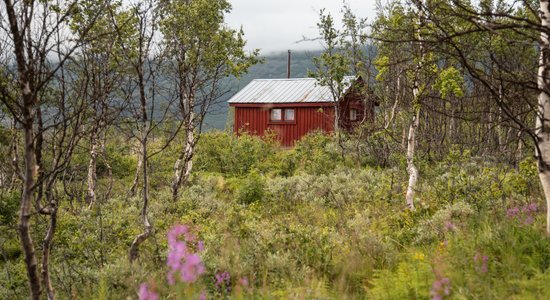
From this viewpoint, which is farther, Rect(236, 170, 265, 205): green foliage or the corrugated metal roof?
the corrugated metal roof

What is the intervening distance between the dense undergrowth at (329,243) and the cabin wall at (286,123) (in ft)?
39.7

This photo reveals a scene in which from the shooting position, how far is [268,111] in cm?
3000

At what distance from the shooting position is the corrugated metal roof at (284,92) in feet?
93.7

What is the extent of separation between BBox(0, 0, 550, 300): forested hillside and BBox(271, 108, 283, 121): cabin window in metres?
8.93

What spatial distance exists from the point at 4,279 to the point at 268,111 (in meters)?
22.6

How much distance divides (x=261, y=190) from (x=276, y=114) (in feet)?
54.1

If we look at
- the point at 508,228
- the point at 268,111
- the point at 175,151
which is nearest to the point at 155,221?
the point at 508,228

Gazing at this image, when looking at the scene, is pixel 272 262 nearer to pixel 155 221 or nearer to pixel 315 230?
pixel 315 230

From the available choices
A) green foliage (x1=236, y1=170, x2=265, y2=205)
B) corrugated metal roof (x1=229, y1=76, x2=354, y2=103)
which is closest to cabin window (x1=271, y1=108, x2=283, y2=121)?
corrugated metal roof (x1=229, y1=76, x2=354, y2=103)

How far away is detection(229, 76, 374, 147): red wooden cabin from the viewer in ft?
91.7

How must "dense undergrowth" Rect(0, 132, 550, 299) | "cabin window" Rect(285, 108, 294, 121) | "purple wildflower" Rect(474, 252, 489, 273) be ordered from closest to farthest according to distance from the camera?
"purple wildflower" Rect(474, 252, 489, 273) < "dense undergrowth" Rect(0, 132, 550, 299) < "cabin window" Rect(285, 108, 294, 121)

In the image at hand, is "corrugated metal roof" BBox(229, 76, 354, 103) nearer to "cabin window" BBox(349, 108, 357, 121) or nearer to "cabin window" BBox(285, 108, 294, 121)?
"cabin window" BBox(285, 108, 294, 121)

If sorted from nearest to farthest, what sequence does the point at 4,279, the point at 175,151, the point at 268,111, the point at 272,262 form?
the point at 272,262 → the point at 4,279 → the point at 175,151 → the point at 268,111

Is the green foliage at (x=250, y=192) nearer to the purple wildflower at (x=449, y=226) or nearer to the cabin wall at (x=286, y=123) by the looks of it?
the purple wildflower at (x=449, y=226)
